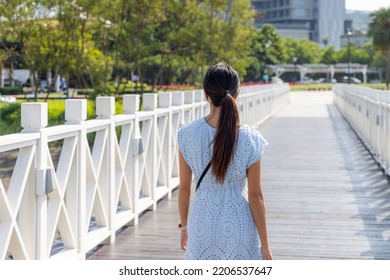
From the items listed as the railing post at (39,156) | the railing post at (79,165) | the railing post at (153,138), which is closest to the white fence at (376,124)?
the railing post at (153,138)

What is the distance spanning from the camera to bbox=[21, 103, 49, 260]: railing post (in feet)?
15.2

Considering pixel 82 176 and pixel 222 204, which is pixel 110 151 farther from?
pixel 222 204

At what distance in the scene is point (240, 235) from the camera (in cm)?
332

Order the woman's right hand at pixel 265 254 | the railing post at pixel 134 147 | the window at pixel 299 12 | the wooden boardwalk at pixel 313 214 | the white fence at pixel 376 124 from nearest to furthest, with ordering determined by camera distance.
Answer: the woman's right hand at pixel 265 254, the wooden boardwalk at pixel 313 214, the railing post at pixel 134 147, the white fence at pixel 376 124, the window at pixel 299 12

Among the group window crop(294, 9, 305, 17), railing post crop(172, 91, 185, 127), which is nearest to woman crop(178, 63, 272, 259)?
railing post crop(172, 91, 185, 127)

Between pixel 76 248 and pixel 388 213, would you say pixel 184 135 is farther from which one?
pixel 388 213

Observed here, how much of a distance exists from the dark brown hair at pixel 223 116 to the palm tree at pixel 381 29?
7118 centimetres

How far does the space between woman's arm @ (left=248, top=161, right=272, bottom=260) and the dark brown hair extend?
121 millimetres

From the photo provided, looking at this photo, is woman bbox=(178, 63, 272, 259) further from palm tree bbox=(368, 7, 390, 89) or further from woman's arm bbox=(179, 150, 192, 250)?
palm tree bbox=(368, 7, 390, 89)

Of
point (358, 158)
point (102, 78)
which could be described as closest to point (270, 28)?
point (102, 78)

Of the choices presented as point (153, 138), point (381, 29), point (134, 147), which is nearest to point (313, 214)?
point (153, 138)

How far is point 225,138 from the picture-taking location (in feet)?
10.6

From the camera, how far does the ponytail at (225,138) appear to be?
3.23m

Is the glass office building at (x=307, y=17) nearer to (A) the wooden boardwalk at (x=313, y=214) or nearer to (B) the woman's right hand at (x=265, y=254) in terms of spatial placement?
(A) the wooden boardwalk at (x=313, y=214)
